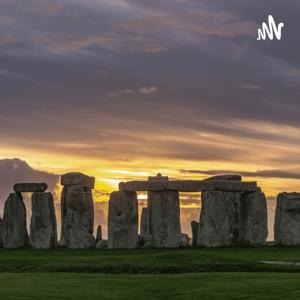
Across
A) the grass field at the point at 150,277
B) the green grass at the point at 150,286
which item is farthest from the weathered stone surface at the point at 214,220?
the green grass at the point at 150,286

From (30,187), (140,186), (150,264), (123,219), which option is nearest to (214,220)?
(140,186)

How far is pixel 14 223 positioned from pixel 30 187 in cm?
218

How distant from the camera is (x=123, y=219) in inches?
1905

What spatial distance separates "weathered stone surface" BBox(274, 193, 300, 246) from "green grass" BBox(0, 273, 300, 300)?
18702mm

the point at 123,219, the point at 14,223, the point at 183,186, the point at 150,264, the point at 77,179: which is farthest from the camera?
the point at 77,179

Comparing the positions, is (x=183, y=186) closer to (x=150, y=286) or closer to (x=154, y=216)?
(x=154, y=216)

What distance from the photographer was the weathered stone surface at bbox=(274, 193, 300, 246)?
49.5m

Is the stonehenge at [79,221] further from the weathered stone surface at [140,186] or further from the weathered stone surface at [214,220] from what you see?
the weathered stone surface at [214,220]

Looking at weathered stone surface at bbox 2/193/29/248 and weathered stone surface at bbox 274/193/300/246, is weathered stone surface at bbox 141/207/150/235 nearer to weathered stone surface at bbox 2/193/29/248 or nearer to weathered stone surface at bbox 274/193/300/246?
weathered stone surface at bbox 2/193/29/248

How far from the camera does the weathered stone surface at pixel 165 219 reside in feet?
161

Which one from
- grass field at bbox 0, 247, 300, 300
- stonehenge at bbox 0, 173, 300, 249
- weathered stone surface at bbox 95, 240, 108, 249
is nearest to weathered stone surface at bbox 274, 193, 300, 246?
stonehenge at bbox 0, 173, 300, 249

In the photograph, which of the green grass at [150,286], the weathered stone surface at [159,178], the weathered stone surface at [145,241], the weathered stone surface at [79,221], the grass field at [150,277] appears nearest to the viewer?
the green grass at [150,286]

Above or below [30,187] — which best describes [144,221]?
below

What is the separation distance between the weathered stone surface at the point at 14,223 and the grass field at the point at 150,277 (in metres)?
5.88
